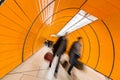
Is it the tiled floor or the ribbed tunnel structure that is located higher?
the ribbed tunnel structure

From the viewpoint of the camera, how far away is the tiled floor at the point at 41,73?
21.4 feet

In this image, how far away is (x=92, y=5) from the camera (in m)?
6.14

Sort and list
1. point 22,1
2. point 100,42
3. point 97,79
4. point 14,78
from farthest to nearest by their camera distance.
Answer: point 100,42, point 97,79, point 14,78, point 22,1

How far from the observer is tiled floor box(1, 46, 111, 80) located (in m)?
6.53

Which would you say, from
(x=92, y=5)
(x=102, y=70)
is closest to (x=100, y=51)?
(x=102, y=70)

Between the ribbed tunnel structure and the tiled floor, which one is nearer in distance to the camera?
the ribbed tunnel structure

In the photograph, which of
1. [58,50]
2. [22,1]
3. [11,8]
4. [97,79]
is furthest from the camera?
[97,79]

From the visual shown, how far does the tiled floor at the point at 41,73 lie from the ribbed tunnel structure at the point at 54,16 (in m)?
0.24

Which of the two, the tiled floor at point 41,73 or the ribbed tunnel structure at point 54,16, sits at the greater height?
the ribbed tunnel structure at point 54,16

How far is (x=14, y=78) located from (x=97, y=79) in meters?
5.31

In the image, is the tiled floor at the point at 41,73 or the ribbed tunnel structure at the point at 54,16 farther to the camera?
the tiled floor at the point at 41,73

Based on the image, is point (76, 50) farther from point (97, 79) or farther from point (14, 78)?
point (14, 78)

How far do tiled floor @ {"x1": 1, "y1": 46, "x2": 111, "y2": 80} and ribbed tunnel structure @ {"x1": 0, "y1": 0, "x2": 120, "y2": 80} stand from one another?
24 cm

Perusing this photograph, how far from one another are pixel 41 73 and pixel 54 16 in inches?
148
